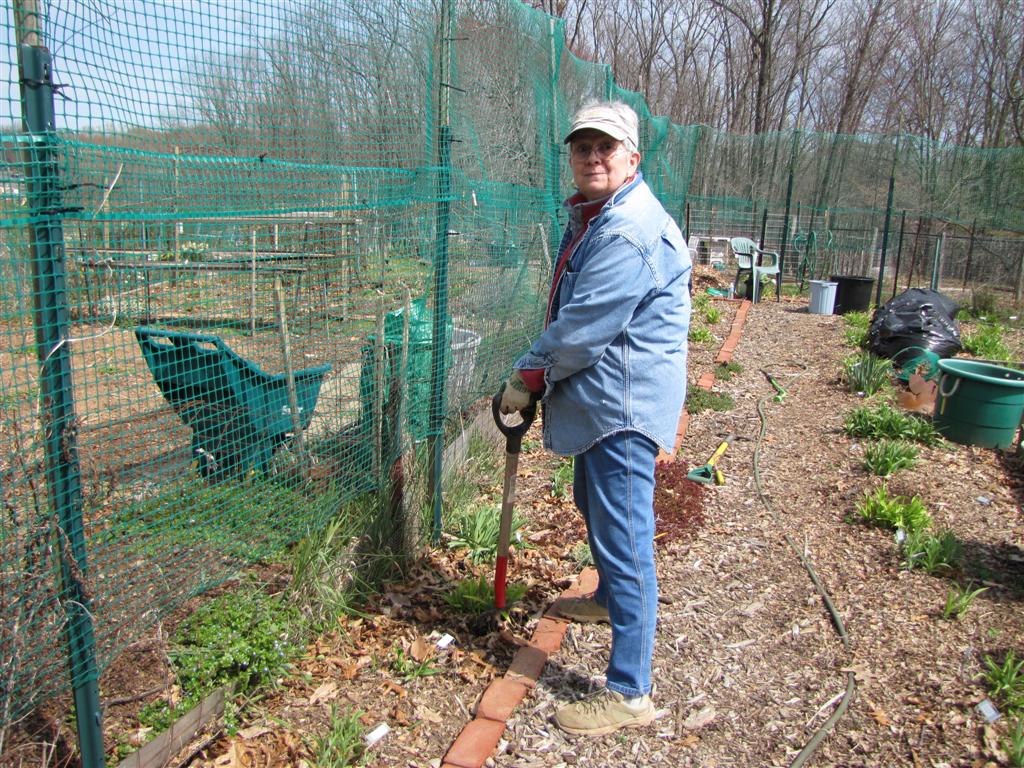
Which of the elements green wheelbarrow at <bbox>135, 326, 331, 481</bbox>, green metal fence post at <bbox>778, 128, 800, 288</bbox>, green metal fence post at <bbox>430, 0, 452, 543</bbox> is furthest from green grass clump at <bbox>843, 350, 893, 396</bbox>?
green metal fence post at <bbox>778, 128, 800, 288</bbox>

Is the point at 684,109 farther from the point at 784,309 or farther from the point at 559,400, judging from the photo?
the point at 559,400

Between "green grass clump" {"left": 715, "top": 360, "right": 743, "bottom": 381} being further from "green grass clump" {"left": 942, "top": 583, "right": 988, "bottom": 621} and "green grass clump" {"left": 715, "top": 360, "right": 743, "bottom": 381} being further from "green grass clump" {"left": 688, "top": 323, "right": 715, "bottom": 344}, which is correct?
Answer: "green grass clump" {"left": 942, "top": 583, "right": 988, "bottom": 621}

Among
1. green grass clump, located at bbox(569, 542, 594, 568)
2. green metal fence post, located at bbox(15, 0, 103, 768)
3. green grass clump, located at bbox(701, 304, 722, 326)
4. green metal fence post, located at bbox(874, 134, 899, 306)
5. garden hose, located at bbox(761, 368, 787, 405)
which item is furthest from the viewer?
green metal fence post, located at bbox(874, 134, 899, 306)

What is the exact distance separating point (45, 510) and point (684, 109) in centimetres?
2984

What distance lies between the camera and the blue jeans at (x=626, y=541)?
249cm

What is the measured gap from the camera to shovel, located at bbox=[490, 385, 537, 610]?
2807 millimetres

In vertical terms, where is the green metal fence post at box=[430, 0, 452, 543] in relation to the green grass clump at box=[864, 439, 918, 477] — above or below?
above

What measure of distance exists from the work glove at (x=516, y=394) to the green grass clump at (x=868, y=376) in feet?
16.4

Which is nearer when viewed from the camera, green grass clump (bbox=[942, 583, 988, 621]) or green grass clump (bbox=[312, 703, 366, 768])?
green grass clump (bbox=[312, 703, 366, 768])

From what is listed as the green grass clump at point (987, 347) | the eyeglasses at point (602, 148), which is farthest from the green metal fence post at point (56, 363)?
the green grass clump at point (987, 347)

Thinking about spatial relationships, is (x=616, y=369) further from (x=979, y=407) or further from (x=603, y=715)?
(x=979, y=407)

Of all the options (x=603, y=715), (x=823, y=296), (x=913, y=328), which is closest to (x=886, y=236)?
(x=823, y=296)

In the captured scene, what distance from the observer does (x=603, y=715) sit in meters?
2.61

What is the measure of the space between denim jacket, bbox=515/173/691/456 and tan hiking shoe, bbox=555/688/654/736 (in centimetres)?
88
